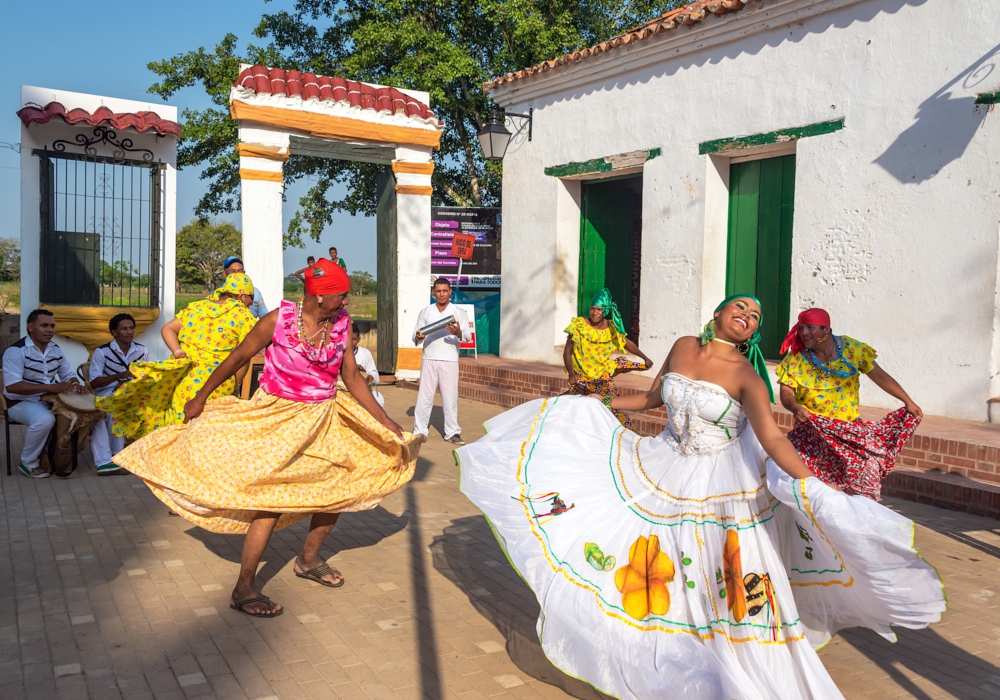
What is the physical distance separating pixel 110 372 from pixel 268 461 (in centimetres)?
398

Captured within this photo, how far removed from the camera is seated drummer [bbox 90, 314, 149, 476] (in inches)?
291

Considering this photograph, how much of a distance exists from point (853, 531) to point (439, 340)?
6.55 metres

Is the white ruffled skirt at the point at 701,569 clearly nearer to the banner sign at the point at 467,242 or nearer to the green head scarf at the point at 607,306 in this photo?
the green head scarf at the point at 607,306

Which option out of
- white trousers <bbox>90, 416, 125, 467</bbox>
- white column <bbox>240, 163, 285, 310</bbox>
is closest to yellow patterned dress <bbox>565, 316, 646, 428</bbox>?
white trousers <bbox>90, 416, 125, 467</bbox>

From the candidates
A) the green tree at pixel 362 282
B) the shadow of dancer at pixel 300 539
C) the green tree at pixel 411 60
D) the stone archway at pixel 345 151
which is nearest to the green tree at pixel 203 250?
the green tree at pixel 362 282

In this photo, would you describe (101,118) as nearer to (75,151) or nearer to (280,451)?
(75,151)

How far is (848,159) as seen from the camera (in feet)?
30.2

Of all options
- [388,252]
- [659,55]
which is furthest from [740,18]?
[388,252]

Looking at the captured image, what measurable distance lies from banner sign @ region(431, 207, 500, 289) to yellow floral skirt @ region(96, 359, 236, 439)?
31.1 ft

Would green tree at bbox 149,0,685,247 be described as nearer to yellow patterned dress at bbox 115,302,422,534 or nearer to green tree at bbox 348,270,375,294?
yellow patterned dress at bbox 115,302,422,534

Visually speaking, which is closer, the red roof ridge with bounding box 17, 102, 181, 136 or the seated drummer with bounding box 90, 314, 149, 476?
the seated drummer with bounding box 90, 314, 149, 476

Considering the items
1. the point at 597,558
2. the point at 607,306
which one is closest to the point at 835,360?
the point at 607,306

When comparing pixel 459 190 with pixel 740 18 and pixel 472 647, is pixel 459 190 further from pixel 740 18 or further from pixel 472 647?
pixel 472 647

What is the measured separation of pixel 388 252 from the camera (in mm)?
13609
